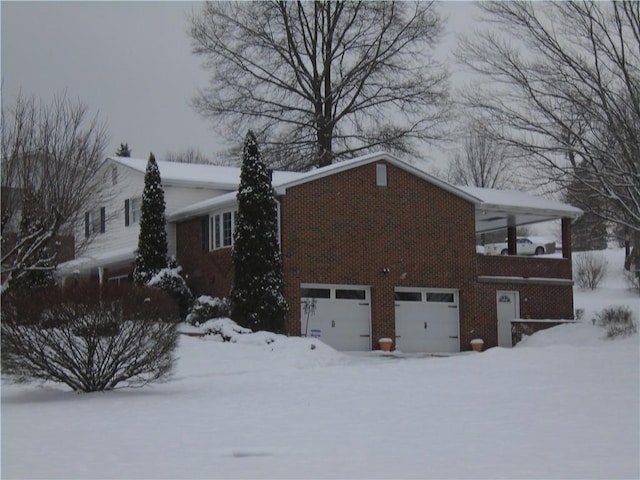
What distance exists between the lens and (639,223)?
23.1 metres

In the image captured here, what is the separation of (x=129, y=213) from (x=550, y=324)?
49.4ft

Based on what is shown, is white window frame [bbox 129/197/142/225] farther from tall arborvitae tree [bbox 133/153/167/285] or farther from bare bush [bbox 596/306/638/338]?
bare bush [bbox 596/306/638/338]

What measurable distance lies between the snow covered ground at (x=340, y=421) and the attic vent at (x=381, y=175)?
328 inches

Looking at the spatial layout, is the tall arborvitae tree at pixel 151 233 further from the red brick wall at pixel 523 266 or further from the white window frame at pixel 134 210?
the red brick wall at pixel 523 266

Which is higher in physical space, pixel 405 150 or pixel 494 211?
pixel 405 150

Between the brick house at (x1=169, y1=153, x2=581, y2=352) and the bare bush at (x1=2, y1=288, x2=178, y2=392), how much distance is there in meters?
10.7

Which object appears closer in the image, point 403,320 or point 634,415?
point 634,415

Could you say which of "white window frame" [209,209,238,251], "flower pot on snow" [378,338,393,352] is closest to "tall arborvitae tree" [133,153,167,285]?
"white window frame" [209,209,238,251]

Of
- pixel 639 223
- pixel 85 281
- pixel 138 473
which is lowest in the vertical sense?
pixel 138 473

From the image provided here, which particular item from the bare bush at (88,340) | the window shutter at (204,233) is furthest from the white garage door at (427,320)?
the bare bush at (88,340)

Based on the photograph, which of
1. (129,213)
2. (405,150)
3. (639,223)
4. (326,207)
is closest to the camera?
(639,223)

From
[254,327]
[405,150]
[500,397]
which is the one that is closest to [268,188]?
[254,327]

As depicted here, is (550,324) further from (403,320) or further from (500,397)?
(500,397)

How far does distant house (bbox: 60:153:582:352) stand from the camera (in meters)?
27.9
